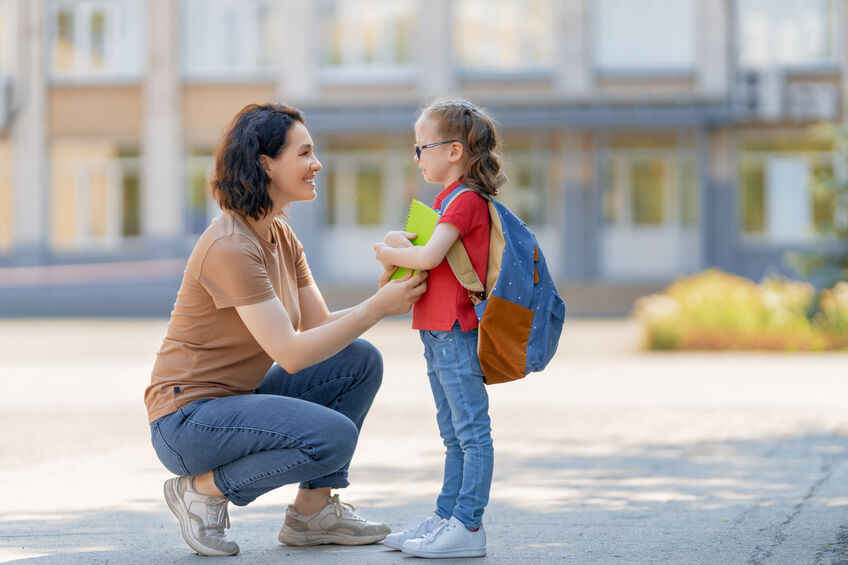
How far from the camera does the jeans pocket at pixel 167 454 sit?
14.0 feet

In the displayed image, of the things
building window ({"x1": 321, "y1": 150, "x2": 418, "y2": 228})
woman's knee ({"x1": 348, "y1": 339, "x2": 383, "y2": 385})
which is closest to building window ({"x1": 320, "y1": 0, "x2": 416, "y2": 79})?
building window ({"x1": 321, "y1": 150, "x2": 418, "y2": 228})

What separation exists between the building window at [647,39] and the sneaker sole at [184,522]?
83.5 feet

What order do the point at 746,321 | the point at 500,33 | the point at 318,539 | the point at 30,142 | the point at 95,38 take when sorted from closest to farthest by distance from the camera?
the point at 318,539 < the point at 746,321 < the point at 500,33 < the point at 30,142 < the point at 95,38

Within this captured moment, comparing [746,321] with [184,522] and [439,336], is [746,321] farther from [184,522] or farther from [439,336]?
[184,522]

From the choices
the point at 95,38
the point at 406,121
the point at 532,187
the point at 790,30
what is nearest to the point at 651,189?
the point at 532,187

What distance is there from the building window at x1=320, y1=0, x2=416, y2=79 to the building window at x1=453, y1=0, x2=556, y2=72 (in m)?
1.27

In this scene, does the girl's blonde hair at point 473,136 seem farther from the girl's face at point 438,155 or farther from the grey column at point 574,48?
the grey column at point 574,48

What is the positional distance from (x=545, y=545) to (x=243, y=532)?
120 centimetres

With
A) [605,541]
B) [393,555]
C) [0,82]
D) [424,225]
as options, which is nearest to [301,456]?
[393,555]

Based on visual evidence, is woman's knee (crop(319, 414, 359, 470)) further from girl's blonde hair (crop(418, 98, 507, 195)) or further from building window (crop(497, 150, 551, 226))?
building window (crop(497, 150, 551, 226))

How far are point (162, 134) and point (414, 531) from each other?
26.2 metres

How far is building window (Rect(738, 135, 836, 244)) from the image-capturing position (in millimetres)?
28469

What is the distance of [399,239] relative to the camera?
4297mm

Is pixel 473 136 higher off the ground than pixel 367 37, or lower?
lower
